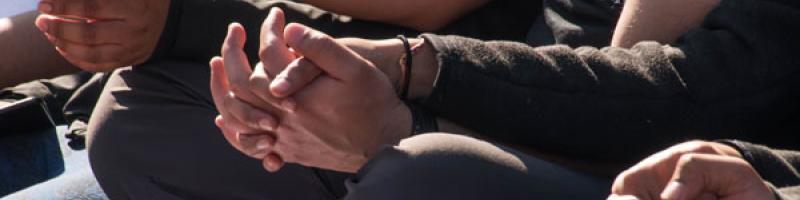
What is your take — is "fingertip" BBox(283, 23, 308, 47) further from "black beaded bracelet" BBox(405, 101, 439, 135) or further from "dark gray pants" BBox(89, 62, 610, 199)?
"dark gray pants" BBox(89, 62, 610, 199)

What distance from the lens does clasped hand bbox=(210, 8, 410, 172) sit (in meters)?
0.75

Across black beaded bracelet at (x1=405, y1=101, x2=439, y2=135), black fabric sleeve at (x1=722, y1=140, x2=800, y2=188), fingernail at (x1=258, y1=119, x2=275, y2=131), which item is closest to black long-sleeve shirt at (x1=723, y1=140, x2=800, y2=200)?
black fabric sleeve at (x1=722, y1=140, x2=800, y2=188)

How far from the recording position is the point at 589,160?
2.67 feet

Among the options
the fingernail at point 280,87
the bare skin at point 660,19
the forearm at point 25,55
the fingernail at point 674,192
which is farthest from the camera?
the forearm at point 25,55

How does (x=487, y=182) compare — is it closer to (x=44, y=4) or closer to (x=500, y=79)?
(x=500, y=79)

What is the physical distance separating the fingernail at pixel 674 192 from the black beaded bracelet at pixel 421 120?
223 mm

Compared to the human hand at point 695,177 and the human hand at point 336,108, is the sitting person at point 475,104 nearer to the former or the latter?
the human hand at point 336,108

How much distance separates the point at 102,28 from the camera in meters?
0.95

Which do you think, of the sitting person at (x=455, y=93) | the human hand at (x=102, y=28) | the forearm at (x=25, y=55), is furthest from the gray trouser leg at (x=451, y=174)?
the forearm at (x=25, y=55)

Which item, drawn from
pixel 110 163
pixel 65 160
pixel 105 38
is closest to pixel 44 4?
pixel 105 38

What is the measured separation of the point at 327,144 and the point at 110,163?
30cm

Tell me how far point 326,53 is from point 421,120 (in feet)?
0.32

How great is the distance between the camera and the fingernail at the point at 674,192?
2.02ft

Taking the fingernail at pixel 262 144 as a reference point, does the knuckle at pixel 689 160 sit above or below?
above
